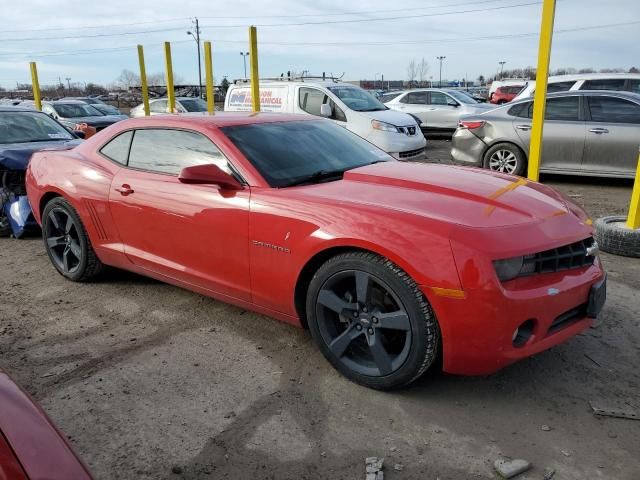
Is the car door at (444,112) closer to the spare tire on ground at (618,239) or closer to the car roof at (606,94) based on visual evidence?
the car roof at (606,94)

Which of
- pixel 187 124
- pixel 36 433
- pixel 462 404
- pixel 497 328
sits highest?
pixel 187 124

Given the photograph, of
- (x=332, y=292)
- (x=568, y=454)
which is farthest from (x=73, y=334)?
(x=568, y=454)

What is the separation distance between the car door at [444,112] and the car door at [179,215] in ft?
40.4

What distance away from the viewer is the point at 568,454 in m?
2.42

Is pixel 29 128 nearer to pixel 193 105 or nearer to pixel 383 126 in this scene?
pixel 383 126

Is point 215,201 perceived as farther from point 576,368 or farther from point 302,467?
point 576,368

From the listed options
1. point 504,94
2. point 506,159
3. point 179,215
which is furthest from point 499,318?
point 504,94

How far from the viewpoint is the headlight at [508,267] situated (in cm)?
251

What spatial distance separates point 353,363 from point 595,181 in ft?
24.6

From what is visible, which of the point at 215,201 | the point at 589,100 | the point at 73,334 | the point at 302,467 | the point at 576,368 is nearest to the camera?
the point at 302,467

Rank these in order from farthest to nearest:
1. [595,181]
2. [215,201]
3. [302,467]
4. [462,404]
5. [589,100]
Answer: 1. [595,181]
2. [589,100]
3. [215,201]
4. [462,404]
5. [302,467]

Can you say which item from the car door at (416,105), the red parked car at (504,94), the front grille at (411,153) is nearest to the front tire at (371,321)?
the front grille at (411,153)

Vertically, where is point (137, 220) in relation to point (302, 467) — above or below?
above

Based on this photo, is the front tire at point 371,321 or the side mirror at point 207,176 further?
the side mirror at point 207,176
